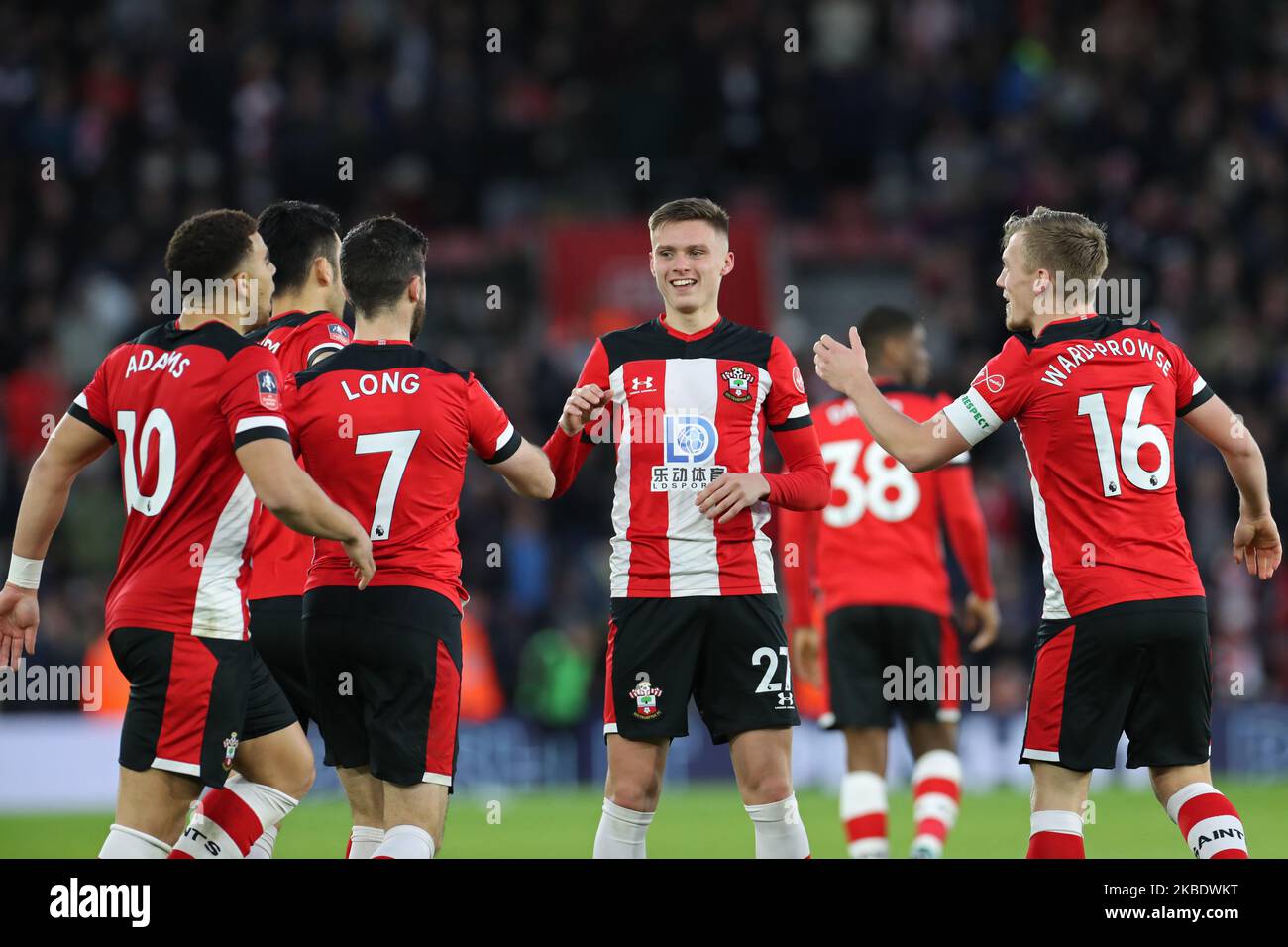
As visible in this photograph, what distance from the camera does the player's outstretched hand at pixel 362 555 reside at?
16.2ft

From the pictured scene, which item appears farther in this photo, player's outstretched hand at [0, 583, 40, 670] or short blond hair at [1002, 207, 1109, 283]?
short blond hair at [1002, 207, 1109, 283]

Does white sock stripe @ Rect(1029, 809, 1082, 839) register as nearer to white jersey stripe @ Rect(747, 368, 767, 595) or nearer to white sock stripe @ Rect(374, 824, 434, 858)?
white jersey stripe @ Rect(747, 368, 767, 595)

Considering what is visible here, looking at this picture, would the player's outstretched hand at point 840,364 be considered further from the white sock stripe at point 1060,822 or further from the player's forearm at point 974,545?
the player's forearm at point 974,545

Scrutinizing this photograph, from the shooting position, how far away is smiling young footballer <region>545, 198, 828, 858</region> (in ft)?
17.9

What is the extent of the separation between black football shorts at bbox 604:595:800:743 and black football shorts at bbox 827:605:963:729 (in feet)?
6.81

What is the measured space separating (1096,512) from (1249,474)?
2.09 feet

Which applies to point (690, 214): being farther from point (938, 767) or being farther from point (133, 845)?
point (938, 767)

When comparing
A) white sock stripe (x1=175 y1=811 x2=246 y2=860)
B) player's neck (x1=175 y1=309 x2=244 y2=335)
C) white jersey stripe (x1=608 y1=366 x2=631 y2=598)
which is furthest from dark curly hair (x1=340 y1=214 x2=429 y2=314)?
white sock stripe (x1=175 y1=811 x2=246 y2=860)

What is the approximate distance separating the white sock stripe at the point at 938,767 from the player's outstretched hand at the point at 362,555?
3.44 m

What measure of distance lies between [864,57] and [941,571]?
479 inches

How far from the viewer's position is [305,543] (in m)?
6.04

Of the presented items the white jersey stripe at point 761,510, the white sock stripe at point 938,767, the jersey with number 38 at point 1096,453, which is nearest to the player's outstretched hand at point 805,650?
the white sock stripe at point 938,767

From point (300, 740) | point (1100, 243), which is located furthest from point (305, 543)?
point (1100, 243)
